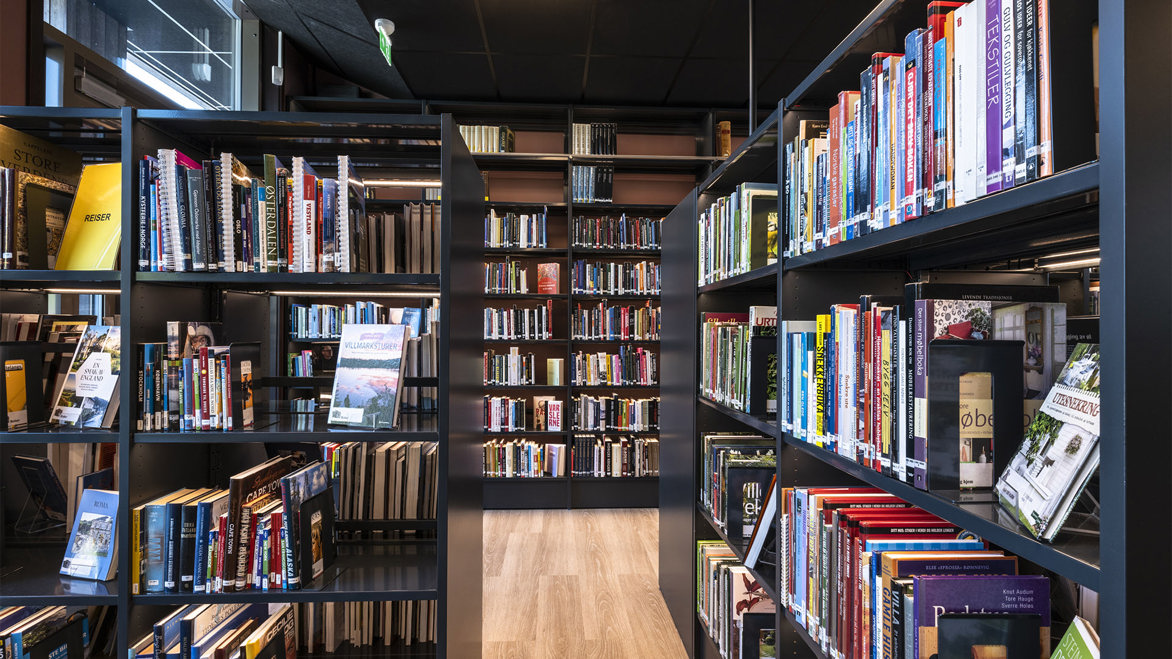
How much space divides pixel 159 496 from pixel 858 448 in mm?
1744

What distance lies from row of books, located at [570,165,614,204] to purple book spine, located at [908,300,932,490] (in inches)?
155

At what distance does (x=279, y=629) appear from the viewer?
1.71m

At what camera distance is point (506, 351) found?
4852 millimetres

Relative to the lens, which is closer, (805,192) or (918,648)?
(918,648)

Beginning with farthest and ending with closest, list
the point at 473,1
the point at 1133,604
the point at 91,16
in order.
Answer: the point at 473,1 → the point at 91,16 → the point at 1133,604

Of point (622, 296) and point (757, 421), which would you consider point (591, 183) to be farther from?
point (757, 421)

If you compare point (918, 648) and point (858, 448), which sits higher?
point (858, 448)

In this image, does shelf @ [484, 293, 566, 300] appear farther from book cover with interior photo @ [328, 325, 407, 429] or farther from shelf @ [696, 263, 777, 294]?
book cover with interior photo @ [328, 325, 407, 429]

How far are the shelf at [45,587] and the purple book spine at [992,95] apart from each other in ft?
6.60

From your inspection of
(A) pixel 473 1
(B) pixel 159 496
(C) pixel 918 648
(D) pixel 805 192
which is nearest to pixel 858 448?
(C) pixel 918 648

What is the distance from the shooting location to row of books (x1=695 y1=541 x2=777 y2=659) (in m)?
1.81

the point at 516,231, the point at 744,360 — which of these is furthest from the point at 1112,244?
the point at 516,231

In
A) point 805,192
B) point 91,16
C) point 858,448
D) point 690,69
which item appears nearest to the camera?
point 858,448

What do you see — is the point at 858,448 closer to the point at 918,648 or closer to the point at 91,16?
the point at 918,648
